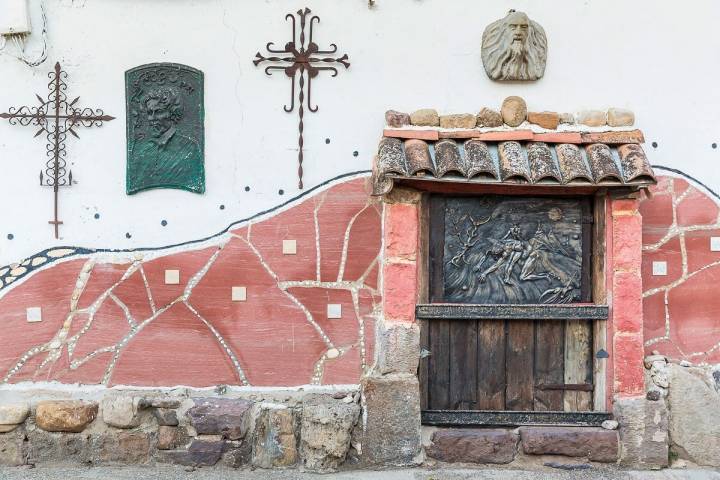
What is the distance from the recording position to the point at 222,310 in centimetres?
492

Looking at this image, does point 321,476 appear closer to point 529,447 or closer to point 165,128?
point 529,447

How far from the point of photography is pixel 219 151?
496cm

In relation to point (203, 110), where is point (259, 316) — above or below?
below

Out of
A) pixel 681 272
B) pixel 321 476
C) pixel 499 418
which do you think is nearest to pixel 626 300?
pixel 681 272

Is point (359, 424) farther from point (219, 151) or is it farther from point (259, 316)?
point (219, 151)

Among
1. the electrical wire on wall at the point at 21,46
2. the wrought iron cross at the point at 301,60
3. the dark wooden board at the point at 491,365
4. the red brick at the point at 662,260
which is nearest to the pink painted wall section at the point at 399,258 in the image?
the dark wooden board at the point at 491,365

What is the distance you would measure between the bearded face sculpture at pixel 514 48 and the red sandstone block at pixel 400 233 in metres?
1.05

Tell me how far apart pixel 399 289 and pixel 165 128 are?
1.78 m

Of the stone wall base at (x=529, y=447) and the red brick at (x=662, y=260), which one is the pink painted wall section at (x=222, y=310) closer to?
the stone wall base at (x=529, y=447)

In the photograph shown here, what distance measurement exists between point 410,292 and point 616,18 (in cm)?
218

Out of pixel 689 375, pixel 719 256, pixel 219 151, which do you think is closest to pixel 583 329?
pixel 689 375

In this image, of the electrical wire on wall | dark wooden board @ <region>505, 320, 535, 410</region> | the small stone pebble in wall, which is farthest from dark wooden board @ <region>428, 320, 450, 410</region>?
the electrical wire on wall

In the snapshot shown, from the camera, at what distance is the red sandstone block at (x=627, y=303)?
15.6 feet

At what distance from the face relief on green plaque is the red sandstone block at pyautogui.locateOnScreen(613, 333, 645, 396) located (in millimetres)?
2750
